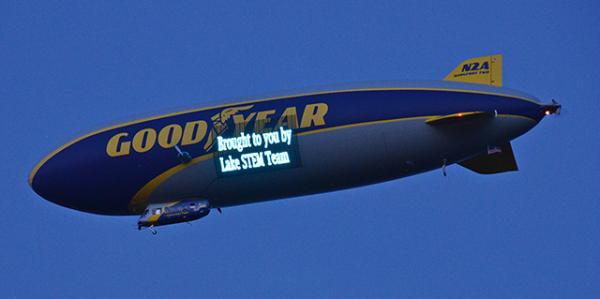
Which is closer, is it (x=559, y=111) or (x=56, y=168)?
(x=559, y=111)

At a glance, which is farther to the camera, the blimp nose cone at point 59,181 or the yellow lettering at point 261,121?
the blimp nose cone at point 59,181

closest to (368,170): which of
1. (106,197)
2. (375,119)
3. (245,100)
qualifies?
(375,119)

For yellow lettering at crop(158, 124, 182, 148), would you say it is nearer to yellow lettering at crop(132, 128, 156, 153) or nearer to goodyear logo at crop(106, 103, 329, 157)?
goodyear logo at crop(106, 103, 329, 157)

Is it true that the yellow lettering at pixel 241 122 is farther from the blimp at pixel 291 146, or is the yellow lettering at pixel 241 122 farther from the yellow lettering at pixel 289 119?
the yellow lettering at pixel 289 119

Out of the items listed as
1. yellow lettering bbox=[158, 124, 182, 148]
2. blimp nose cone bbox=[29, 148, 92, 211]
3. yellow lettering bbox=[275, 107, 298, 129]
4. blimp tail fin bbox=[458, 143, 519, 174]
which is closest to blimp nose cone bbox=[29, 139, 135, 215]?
blimp nose cone bbox=[29, 148, 92, 211]

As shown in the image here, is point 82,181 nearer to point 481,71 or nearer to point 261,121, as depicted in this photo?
point 261,121

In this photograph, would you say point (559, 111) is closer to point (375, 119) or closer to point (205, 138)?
point (375, 119)


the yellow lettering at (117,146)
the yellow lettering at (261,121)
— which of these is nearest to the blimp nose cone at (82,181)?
the yellow lettering at (117,146)
